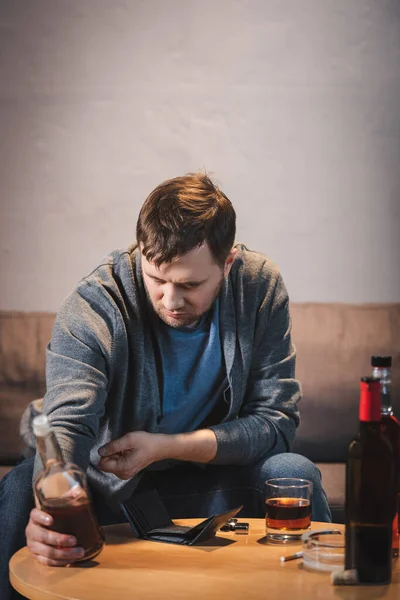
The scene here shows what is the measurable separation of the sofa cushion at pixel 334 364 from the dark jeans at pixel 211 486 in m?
0.87

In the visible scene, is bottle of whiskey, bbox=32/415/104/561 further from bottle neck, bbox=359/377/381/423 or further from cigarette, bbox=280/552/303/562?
bottle neck, bbox=359/377/381/423

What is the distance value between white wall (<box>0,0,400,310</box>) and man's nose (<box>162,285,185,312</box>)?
113 cm

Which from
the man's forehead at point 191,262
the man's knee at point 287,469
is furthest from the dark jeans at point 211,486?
the man's forehead at point 191,262

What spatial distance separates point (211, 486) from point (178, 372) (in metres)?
0.26

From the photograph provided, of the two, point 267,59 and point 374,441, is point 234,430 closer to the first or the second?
point 374,441

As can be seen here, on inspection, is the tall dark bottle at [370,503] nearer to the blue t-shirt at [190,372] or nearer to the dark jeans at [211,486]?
the dark jeans at [211,486]

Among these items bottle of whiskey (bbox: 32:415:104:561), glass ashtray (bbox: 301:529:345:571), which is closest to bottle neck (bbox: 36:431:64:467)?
bottle of whiskey (bbox: 32:415:104:561)

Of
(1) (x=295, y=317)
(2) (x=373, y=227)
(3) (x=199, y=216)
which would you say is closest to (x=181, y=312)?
(3) (x=199, y=216)

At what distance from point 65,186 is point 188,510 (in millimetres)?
1310

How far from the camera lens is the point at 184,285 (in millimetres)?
1794

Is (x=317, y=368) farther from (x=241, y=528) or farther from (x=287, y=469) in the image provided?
(x=241, y=528)

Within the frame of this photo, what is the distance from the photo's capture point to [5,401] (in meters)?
2.86

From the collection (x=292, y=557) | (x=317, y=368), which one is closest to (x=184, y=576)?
(x=292, y=557)

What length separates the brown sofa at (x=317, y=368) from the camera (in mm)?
2832
